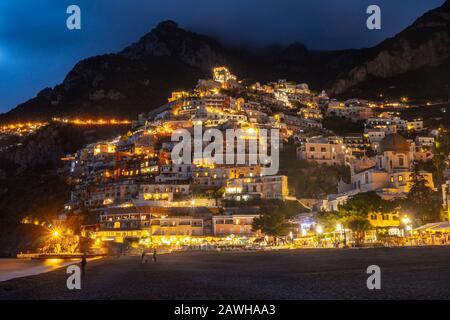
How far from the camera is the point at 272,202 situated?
9781 cm

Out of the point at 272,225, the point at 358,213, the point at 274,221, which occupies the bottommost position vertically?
the point at 272,225

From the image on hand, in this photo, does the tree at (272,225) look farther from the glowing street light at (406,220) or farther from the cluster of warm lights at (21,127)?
the cluster of warm lights at (21,127)

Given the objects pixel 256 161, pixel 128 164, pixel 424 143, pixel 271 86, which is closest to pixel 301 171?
pixel 256 161

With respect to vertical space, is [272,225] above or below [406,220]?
below

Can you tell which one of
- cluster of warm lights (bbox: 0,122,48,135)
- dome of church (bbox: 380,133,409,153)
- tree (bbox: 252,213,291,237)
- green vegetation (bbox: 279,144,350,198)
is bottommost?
tree (bbox: 252,213,291,237)

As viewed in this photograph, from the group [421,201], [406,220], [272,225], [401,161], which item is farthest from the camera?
[401,161]

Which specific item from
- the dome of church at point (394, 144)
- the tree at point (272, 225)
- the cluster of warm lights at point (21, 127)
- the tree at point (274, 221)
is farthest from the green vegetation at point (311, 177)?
the cluster of warm lights at point (21, 127)

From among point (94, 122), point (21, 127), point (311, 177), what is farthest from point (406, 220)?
point (21, 127)

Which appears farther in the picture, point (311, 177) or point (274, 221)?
point (311, 177)

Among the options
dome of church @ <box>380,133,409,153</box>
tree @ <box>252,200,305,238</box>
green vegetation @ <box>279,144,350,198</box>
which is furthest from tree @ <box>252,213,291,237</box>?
dome of church @ <box>380,133,409,153</box>

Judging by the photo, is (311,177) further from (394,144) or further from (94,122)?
(94,122)

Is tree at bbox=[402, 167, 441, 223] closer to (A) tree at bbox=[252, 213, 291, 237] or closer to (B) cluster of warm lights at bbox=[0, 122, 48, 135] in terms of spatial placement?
(A) tree at bbox=[252, 213, 291, 237]

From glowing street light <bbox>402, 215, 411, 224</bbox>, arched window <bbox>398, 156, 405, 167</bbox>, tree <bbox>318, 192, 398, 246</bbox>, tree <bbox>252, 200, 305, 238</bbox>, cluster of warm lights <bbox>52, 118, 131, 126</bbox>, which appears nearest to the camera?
tree <bbox>318, 192, 398, 246</bbox>

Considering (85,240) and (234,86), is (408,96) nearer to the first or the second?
(234,86)
